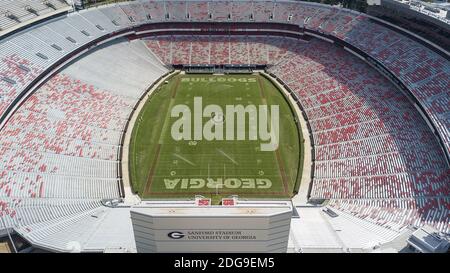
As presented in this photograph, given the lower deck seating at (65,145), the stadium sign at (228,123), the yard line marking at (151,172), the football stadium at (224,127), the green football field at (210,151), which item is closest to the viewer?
the football stadium at (224,127)

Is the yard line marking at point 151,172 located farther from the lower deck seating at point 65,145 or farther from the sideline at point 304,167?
the sideline at point 304,167

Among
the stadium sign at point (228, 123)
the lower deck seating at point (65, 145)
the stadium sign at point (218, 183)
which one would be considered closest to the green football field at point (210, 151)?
the stadium sign at point (218, 183)

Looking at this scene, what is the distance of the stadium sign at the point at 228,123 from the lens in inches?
1565

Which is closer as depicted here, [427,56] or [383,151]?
[383,151]

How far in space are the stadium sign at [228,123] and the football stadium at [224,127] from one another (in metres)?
0.24

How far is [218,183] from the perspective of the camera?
1305 inches

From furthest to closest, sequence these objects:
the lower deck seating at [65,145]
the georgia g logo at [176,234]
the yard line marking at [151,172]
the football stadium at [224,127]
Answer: the yard line marking at [151,172] → the lower deck seating at [65,145] → the football stadium at [224,127] → the georgia g logo at [176,234]

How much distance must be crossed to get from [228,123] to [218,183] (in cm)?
1149

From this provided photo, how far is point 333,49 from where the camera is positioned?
52.3 meters

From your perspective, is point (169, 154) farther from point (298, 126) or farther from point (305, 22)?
point (305, 22)

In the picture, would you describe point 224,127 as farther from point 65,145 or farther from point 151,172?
point 65,145

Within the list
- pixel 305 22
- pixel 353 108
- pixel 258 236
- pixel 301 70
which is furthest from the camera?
pixel 305 22

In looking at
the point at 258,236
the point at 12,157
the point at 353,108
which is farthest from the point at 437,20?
the point at 12,157

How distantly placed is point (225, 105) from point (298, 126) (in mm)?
11017
